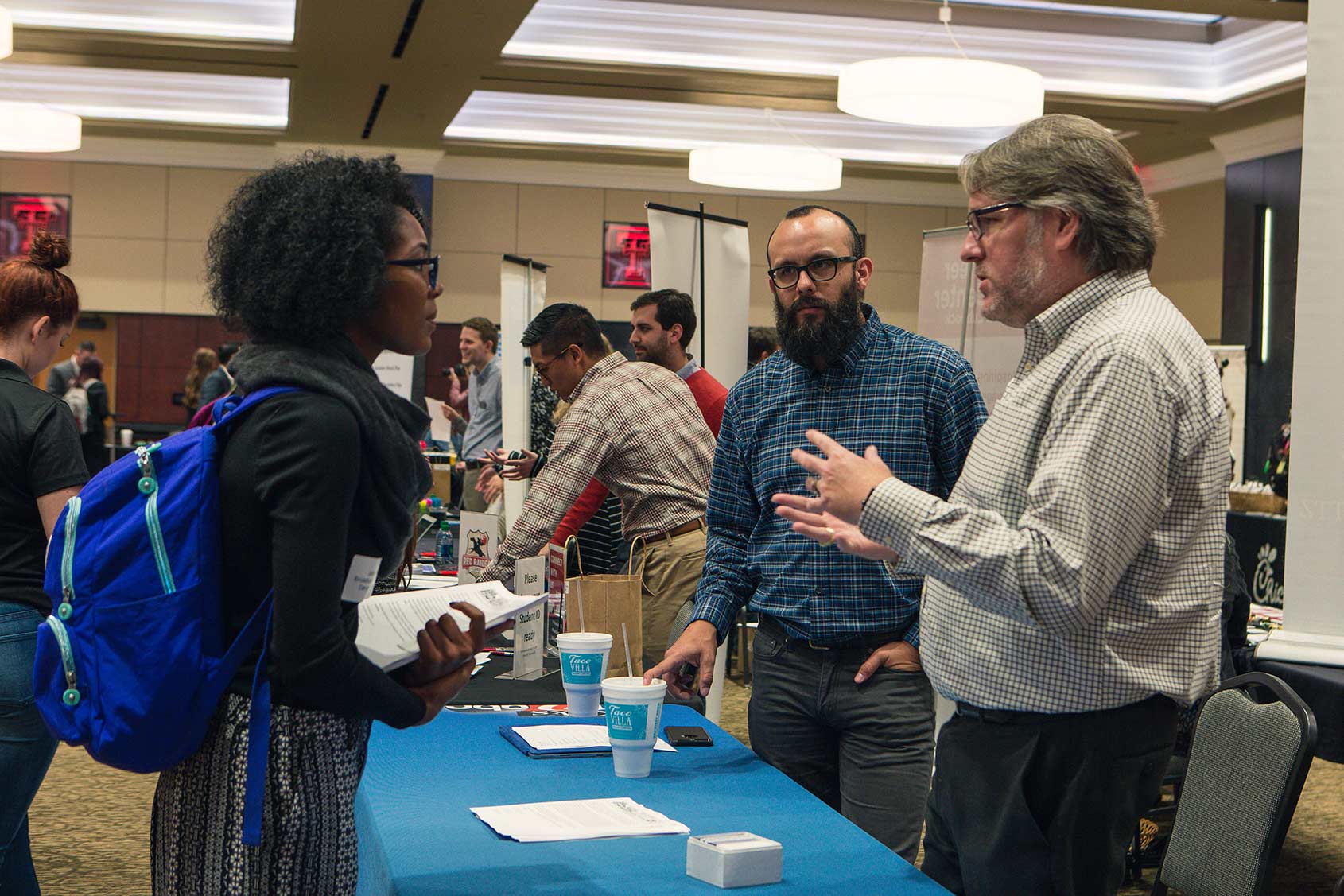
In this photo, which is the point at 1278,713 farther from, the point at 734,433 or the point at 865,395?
the point at 734,433

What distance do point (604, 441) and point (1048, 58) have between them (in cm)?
646

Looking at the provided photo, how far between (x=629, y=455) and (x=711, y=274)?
1.40m

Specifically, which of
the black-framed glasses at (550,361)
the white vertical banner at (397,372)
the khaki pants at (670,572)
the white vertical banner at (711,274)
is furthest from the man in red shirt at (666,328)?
the white vertical banner at (397,372)

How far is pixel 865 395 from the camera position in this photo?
7.66 ft

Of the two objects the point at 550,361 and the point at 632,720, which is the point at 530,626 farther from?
the point at 550,361

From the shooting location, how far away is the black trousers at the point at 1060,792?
4.98 ft

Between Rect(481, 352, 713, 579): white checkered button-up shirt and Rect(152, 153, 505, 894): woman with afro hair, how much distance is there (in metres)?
2.07

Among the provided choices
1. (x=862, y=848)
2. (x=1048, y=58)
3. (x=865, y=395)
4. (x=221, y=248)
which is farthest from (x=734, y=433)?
(x=1048, y=58)

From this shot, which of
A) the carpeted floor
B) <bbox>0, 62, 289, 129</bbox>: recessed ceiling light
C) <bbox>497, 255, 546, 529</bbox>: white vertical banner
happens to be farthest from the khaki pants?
<bbox>0, 62, 289, 129</bbox>: recessed ceiling light

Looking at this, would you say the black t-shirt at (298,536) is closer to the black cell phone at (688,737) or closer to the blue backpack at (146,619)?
the blue backpack at (146,619)

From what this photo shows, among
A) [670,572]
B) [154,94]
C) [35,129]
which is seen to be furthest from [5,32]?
[154,94]

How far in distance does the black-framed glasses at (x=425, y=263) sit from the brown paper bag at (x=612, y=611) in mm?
1030

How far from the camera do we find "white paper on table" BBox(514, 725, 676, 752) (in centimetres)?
208

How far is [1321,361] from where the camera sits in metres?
3.04
